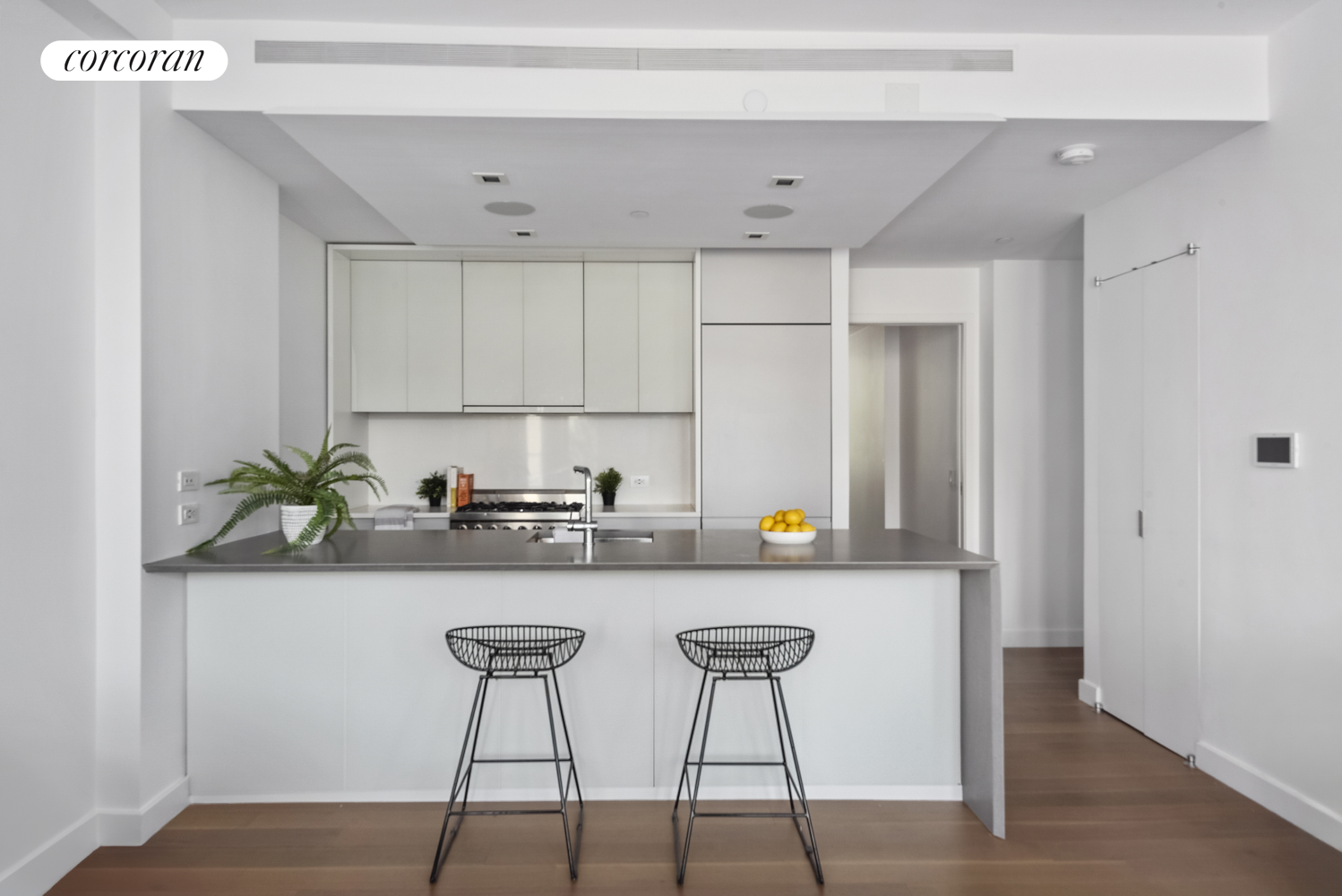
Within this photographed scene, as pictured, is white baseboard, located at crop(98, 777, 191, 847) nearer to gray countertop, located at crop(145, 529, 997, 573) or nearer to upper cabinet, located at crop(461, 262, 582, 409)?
gray countertop, located at crop(145, 529, 997, 573)

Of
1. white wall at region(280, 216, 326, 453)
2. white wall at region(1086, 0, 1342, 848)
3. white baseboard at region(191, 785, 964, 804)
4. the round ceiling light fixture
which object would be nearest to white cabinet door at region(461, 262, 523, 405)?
white wall at region(280, 216, 326, 453)

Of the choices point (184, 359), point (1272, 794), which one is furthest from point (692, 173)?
point (1272, 794)

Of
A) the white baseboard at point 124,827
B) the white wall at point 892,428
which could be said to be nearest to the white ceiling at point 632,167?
the white baseboard at point 124,827

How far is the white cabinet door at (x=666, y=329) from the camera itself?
197 inches

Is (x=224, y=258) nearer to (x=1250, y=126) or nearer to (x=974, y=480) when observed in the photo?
(x=1250, y=126)

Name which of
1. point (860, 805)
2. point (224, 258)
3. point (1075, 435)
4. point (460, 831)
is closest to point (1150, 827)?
point (860, 805)

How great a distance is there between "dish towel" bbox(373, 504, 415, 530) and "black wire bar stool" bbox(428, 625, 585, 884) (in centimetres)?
195

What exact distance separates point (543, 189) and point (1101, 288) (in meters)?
2.81

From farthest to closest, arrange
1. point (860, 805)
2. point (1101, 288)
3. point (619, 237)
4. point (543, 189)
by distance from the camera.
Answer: point (619, 237)
point (1101, 288)
point (543, 189)
point (860, 805)

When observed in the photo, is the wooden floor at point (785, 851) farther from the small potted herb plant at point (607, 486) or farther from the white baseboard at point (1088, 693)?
the small potted herb plant at point (607, 486)

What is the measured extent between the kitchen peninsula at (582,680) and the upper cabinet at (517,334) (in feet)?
7.17

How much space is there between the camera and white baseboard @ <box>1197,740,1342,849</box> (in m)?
2.64

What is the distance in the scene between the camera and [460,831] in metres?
2.73

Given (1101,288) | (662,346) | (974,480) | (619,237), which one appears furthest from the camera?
(974,480)
